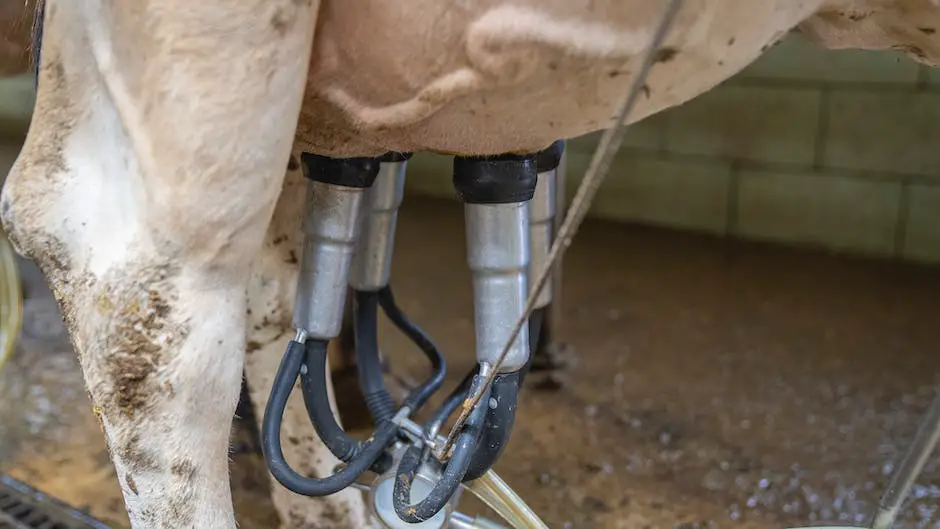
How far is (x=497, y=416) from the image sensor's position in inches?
22.2

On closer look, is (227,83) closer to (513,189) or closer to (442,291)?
(513,189)

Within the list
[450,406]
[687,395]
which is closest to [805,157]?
[687,395]

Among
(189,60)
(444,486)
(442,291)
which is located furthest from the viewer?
(442,291)

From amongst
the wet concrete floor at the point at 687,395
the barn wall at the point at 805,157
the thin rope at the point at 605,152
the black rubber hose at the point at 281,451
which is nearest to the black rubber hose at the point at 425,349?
the black rubber hose at the point at 281,451

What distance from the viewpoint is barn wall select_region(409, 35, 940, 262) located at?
1958 millimetres

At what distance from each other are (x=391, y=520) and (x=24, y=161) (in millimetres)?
390

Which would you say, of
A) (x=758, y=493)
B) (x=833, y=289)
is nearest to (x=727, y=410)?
(x=758, y=493)

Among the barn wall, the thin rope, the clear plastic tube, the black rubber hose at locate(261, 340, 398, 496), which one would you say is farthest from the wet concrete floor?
the thin rope

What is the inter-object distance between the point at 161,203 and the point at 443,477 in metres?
0.26

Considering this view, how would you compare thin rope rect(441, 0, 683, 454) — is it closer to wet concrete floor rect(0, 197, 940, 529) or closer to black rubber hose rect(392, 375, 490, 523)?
black rubber hose rect(392, 375, 490, 523)

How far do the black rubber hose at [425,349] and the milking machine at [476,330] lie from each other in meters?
0.05

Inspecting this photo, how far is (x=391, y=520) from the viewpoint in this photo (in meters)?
0.60

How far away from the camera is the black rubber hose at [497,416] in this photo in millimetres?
563

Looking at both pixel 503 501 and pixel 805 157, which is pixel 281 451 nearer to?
pixel 503 501
